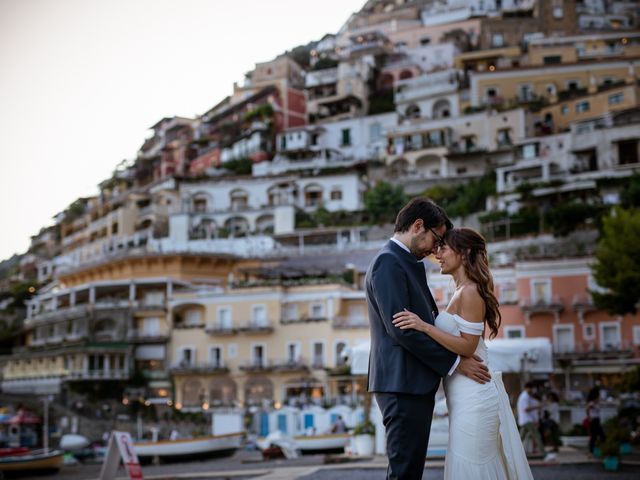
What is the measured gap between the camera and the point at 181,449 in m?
26.4

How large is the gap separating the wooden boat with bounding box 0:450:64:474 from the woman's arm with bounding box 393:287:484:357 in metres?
19.6

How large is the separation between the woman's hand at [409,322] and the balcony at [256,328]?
1579 inches

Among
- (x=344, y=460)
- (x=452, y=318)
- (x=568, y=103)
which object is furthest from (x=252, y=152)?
(x=452, y=318)

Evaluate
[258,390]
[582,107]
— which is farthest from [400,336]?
[582,107]

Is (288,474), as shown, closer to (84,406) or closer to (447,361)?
(447,361)

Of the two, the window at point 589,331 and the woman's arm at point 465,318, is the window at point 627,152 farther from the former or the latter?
the woman's arm at point 465,318

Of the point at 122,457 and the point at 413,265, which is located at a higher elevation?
the point at 413,265

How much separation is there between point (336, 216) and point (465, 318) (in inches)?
2097

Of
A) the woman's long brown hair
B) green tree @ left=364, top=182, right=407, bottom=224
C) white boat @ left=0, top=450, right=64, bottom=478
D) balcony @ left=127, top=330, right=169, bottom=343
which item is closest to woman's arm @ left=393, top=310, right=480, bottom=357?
the woman's long brown hair

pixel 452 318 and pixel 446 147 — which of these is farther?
pixel 446 147

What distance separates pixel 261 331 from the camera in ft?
148

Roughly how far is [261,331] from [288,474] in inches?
1285

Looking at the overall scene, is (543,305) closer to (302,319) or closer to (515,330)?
(515,330)

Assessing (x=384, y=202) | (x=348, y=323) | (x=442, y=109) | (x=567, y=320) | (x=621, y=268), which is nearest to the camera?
(x=621, y=268)
